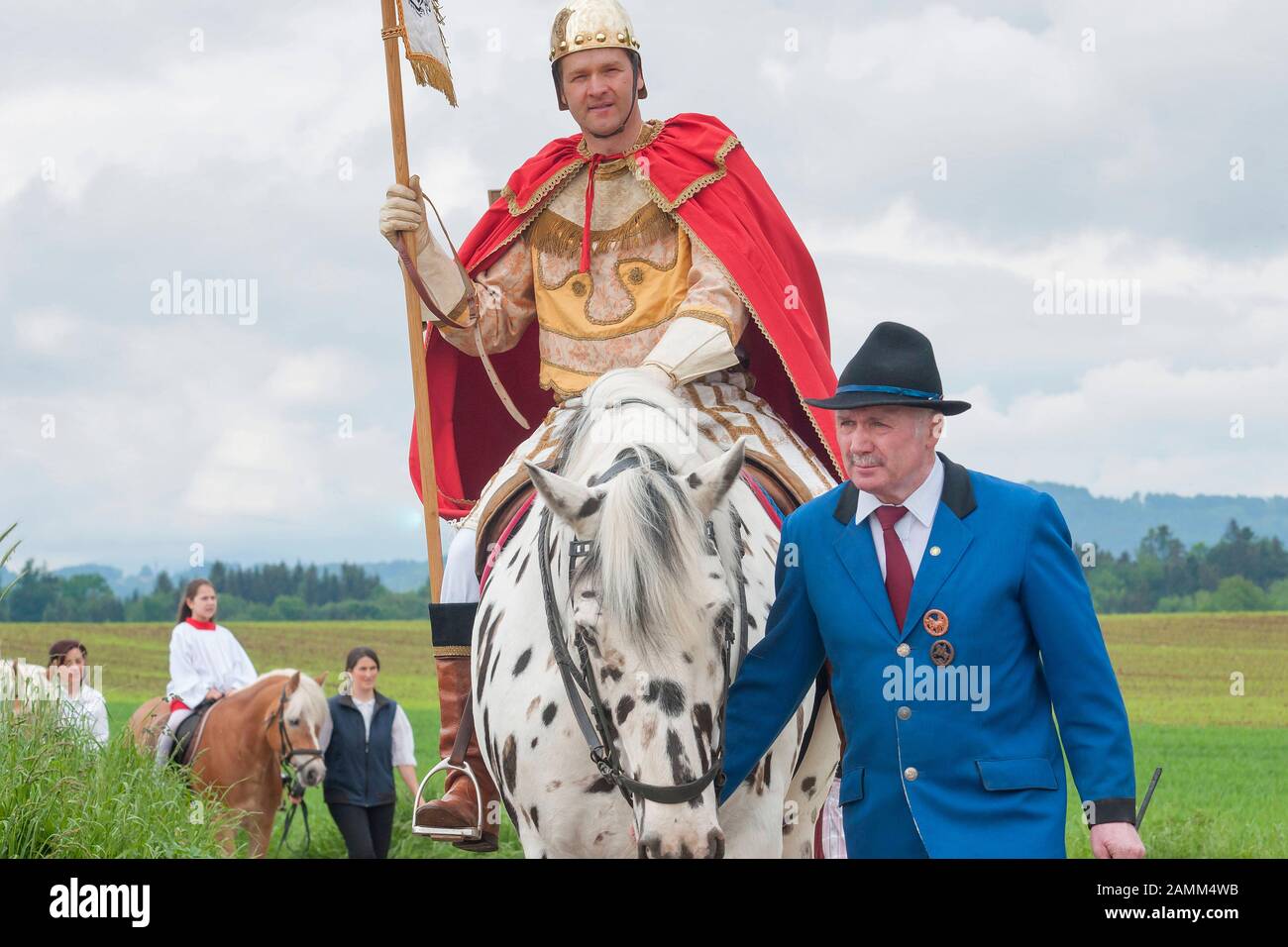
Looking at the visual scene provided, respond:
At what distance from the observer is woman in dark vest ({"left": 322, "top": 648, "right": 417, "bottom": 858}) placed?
12.6 metres

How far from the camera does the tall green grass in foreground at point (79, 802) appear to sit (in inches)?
230

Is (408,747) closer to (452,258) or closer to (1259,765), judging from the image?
(452,258)

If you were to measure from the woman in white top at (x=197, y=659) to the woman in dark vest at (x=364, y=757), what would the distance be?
105cm

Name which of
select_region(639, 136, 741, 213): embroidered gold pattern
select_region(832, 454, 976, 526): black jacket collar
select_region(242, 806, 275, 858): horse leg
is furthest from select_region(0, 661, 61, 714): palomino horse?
select_region(242, 806, 275, 858): horse leg

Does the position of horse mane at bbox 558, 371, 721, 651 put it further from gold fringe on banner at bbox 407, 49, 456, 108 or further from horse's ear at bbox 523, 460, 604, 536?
gold fringe on banner at bbox 407, 49, 456, 108

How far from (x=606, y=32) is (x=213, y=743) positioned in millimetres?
8546

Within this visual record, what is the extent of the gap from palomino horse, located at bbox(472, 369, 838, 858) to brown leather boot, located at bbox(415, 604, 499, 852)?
21.1 inches

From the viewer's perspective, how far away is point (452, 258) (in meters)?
6.27

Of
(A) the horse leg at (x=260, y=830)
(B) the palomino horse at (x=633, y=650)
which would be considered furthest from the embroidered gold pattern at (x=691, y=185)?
(A) the horse leg at (x=260, y=830)

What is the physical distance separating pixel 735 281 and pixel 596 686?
243 centimetres

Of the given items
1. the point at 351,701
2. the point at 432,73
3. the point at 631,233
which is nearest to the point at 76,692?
the point at 351,701

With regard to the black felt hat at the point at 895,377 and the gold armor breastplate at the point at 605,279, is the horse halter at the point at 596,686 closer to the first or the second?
the black felt hat at the point at 895,377
